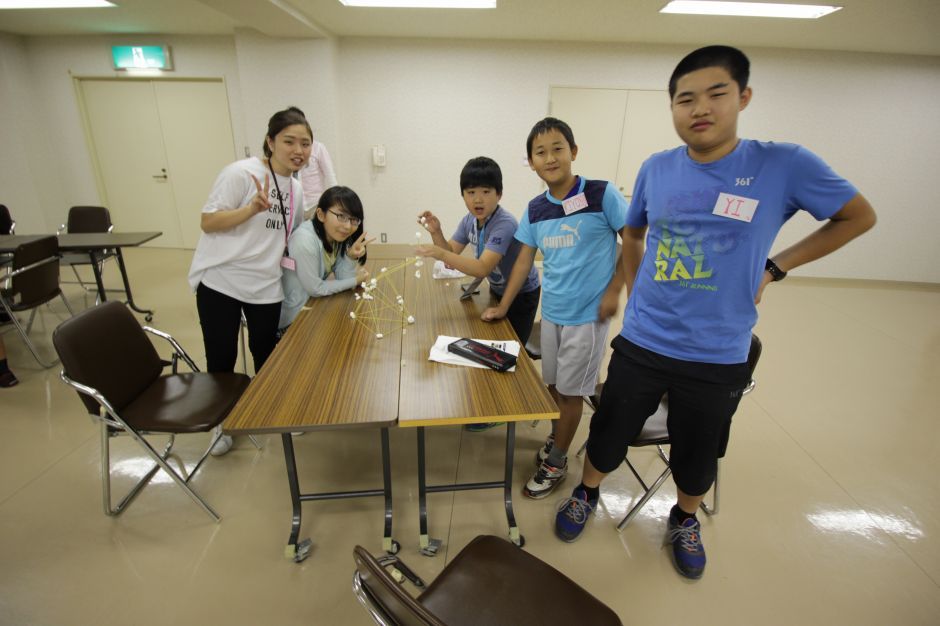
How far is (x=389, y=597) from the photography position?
0.73 m

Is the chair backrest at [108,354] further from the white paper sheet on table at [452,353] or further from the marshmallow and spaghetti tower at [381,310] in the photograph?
the white paper sheet on table at [452,353]

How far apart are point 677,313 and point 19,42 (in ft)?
27.1

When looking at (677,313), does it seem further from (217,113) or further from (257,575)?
(217,113)

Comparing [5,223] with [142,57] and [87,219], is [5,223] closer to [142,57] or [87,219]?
[87,219]

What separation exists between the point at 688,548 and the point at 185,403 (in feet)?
7.09

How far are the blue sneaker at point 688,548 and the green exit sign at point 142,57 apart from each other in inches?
281

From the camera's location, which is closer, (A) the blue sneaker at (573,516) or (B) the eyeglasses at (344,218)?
(A) the blue sneaker at (573,516)

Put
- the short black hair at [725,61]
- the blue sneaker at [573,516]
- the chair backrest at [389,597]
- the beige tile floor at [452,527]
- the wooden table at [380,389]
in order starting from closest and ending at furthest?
the chair backrest at [389,597], the short black hair at [725,61], the wooden table at [380,389], the beige tile floor at [452,527], the blue sneaker at [573,516]

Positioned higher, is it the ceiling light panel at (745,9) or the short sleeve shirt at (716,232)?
the ceiling light panel at (745,9)

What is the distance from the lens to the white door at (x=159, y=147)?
18.6 ft

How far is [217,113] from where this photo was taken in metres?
5.69

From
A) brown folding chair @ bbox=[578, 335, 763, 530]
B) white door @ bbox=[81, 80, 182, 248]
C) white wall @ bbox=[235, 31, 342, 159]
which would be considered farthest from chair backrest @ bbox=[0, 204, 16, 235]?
brown folding chair @ bbox=[578, 335, 763, 530]

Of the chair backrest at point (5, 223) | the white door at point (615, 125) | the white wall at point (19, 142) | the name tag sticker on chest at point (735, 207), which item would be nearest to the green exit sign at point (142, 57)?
the white wall at point (19, 142)

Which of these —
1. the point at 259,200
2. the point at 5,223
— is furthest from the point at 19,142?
the point at 259,200
